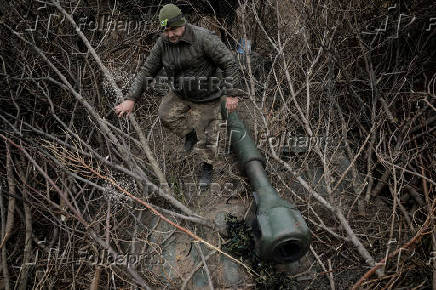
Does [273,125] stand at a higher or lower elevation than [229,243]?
higher

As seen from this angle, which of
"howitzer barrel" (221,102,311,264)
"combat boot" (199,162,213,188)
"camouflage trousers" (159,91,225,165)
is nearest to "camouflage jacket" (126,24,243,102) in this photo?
"camouflage trousers" (159,91,225,165)

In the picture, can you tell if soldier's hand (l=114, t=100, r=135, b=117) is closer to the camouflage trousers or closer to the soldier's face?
the camouflage trousers

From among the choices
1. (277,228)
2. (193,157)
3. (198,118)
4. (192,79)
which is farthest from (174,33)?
(277,228)

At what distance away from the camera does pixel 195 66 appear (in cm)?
345

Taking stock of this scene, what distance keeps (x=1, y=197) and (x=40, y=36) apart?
Result: 8.26ft

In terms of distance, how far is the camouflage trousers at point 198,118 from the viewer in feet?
12.6

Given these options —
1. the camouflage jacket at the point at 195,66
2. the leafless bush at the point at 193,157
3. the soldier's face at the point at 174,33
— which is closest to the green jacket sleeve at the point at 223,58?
the camouflage jacket at the point at 195,66

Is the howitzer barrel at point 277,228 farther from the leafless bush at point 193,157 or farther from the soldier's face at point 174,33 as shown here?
the soldier's face at point 174,33

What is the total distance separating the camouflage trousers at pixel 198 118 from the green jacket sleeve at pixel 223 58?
44cm

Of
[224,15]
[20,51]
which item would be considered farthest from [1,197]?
[224,15]

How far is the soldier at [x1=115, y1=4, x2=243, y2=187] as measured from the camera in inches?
129

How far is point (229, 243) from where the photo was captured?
3.18 m

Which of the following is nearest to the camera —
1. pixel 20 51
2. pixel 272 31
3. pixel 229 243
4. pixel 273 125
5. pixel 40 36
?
pixel 229 243

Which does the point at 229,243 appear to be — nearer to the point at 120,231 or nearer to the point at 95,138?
the point at 120,231
